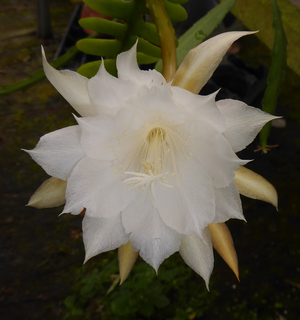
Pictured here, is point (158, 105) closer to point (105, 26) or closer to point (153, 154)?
point (153, 154)

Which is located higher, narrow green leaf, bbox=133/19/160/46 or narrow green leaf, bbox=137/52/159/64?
narrow green leaf, bbox=133/19/160/46

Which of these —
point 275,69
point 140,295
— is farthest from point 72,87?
point 140,295

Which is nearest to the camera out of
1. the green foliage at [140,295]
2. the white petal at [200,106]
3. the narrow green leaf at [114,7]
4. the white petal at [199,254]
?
the white petal at [200,106]

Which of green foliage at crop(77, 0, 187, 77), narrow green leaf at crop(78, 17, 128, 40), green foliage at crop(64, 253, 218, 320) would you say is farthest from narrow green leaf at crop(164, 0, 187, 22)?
green foliage at crop(64, 253, 218, 320)

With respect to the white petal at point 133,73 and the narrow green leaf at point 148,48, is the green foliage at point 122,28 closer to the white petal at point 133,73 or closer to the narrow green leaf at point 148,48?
the narrow green leaf at point 148,48

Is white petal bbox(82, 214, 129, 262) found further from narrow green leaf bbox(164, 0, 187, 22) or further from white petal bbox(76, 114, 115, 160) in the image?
narrow green leaf bbox(164, 0, 187, 22)

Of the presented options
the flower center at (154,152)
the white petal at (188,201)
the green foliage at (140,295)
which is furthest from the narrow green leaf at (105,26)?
the green foliage at (140,295)

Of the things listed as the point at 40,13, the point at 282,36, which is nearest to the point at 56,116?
the point at 40,13
